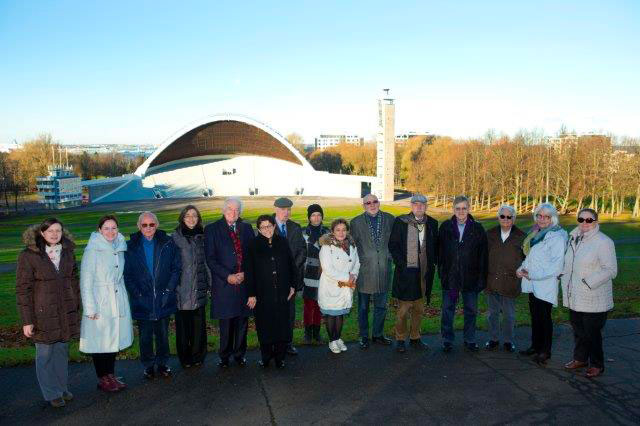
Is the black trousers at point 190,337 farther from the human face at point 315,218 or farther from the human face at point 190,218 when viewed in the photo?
the human face at point 315,218

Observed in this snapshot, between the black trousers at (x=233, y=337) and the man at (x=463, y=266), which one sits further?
the man at (x=463, y=266)

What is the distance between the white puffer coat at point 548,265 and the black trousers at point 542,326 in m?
0.11

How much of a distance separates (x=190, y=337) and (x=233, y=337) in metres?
0.48

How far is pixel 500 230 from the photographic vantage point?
19.1ft

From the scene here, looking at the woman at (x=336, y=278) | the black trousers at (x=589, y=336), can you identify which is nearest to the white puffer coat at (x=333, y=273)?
the woman at (x=336, y=278)

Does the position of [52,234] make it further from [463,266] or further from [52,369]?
[463,266]

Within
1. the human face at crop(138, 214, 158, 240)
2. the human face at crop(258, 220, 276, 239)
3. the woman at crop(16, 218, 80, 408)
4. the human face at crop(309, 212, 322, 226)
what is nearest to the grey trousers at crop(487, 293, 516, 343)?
the human face at crop(309, 212, 322, 226)

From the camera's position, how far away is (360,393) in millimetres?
4465

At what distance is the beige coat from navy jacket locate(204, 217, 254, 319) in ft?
11.8

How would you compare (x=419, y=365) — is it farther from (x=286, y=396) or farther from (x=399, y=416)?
(x=286, y=396)

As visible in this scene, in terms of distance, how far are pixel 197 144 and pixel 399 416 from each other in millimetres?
64335

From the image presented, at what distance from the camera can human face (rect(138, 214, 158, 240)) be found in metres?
4.88

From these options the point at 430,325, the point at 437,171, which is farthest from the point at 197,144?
the point at 430,325

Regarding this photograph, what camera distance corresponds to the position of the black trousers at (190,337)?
5145 mm
